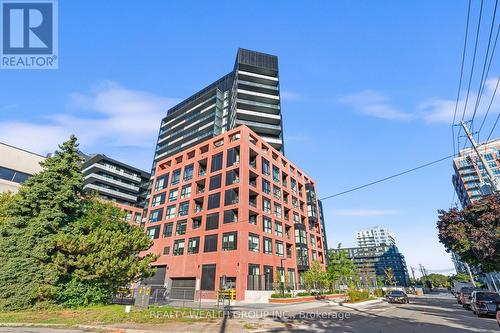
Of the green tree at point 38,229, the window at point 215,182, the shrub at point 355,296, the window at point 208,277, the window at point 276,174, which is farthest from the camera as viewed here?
the window at point 276,174

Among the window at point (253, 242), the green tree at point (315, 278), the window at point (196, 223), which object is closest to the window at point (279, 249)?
the green tree at point (315, 278)

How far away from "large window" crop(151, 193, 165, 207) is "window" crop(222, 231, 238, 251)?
64.4 feet

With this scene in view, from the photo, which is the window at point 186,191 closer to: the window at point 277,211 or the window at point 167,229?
the window at point 167,229

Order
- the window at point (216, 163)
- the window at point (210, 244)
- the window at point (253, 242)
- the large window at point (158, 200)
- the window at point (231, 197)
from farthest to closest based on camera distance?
the large window at point (158, 200)
the window at point (216, 163)
the window at point (231, 197)
the window at point (210, 244)
the window at point (253, 242)

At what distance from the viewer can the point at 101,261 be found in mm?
18938

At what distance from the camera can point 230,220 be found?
37.9 m

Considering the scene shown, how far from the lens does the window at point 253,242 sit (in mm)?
35991

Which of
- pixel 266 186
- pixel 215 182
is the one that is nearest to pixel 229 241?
pixel 215 182

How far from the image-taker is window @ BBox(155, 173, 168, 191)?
53.2 metres

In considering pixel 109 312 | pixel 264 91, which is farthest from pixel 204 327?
pixel 264 91

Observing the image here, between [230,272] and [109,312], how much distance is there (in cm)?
1941

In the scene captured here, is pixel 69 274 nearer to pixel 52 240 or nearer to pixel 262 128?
pixel 52 240

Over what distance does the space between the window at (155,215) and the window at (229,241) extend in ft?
59.8

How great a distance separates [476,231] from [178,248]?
3907 centimetres
